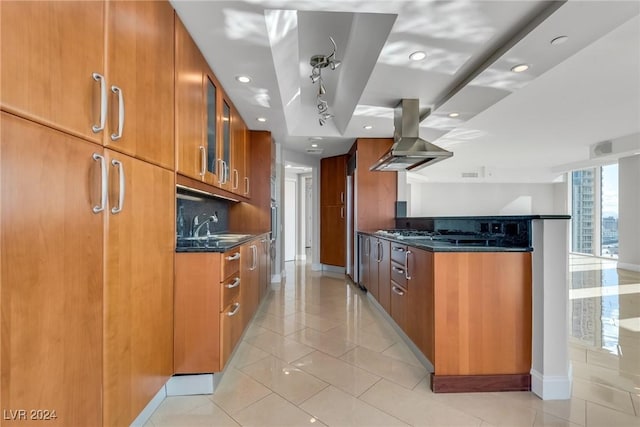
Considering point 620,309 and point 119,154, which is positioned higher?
point 119,154

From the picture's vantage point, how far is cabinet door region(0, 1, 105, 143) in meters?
0.78

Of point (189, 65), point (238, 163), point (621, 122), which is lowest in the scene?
point (238, 163)

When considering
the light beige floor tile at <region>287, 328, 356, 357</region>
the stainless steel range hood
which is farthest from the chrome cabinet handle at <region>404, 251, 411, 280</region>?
the stainless steel range hood

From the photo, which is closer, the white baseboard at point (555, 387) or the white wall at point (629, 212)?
the white baseboard at point (555, 387)

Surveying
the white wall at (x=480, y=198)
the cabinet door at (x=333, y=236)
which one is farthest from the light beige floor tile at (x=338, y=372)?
the white wall at (x=480, y=198)

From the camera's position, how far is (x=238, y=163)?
361 cm

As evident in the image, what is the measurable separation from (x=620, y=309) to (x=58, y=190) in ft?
17.2

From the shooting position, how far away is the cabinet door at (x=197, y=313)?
1797 mm

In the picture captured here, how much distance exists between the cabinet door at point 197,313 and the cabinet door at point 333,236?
4054 millimetres

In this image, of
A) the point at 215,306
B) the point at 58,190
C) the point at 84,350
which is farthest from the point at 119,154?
the point at 215,306

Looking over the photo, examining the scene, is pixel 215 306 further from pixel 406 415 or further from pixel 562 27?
pixel 562 27

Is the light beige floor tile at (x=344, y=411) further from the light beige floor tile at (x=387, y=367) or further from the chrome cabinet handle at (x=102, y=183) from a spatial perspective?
the chrome cabinet handle at (x=102, y=183)

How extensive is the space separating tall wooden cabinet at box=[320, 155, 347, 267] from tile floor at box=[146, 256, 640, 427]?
2704mm

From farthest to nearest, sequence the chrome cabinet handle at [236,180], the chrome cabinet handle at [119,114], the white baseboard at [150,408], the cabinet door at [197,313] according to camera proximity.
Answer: the chrome cabinet handle at [236,180], the cabinet door at [197,313], the white baseboard at [150,408], the chrome cabinet handle at [119,114]
